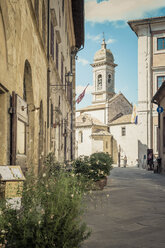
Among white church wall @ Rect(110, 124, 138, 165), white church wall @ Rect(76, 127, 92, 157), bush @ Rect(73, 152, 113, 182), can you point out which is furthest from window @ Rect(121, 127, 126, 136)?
bush @ Rect(73, 152, 113, 182)

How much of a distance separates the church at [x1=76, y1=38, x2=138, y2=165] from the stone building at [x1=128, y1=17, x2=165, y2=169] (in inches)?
696

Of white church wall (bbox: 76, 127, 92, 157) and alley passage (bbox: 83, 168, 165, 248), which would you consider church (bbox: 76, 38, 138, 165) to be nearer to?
white church wall (bbox: 76, 127, 92, 157)

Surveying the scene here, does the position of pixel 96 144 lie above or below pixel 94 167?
above

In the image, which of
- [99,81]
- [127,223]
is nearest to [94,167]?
[127,223]

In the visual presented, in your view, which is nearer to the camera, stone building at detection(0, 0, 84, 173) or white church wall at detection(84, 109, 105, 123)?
stone building at detection(0, 0, 84, 173)

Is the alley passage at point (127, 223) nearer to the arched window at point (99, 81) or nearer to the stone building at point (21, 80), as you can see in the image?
the stone building at point (21, 80)

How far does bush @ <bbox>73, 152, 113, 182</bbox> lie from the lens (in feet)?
34.2

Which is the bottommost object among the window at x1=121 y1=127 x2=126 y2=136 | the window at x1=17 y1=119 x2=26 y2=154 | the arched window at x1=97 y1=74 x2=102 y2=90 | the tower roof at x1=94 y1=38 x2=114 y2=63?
the window at x1=17 y1=119 x2=26 y2=154

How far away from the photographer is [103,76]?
69438 mm

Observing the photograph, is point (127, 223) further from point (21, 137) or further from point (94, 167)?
point (94, 167)

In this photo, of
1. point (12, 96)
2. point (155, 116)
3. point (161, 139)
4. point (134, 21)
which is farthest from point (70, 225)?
point (134, 21)

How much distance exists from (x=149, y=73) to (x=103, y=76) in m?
39.9

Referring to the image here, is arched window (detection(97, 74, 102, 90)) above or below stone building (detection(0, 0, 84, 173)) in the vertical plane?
above

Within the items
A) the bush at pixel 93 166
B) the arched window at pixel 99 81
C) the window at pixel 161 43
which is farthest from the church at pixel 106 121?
the bush at pixel 93 166
